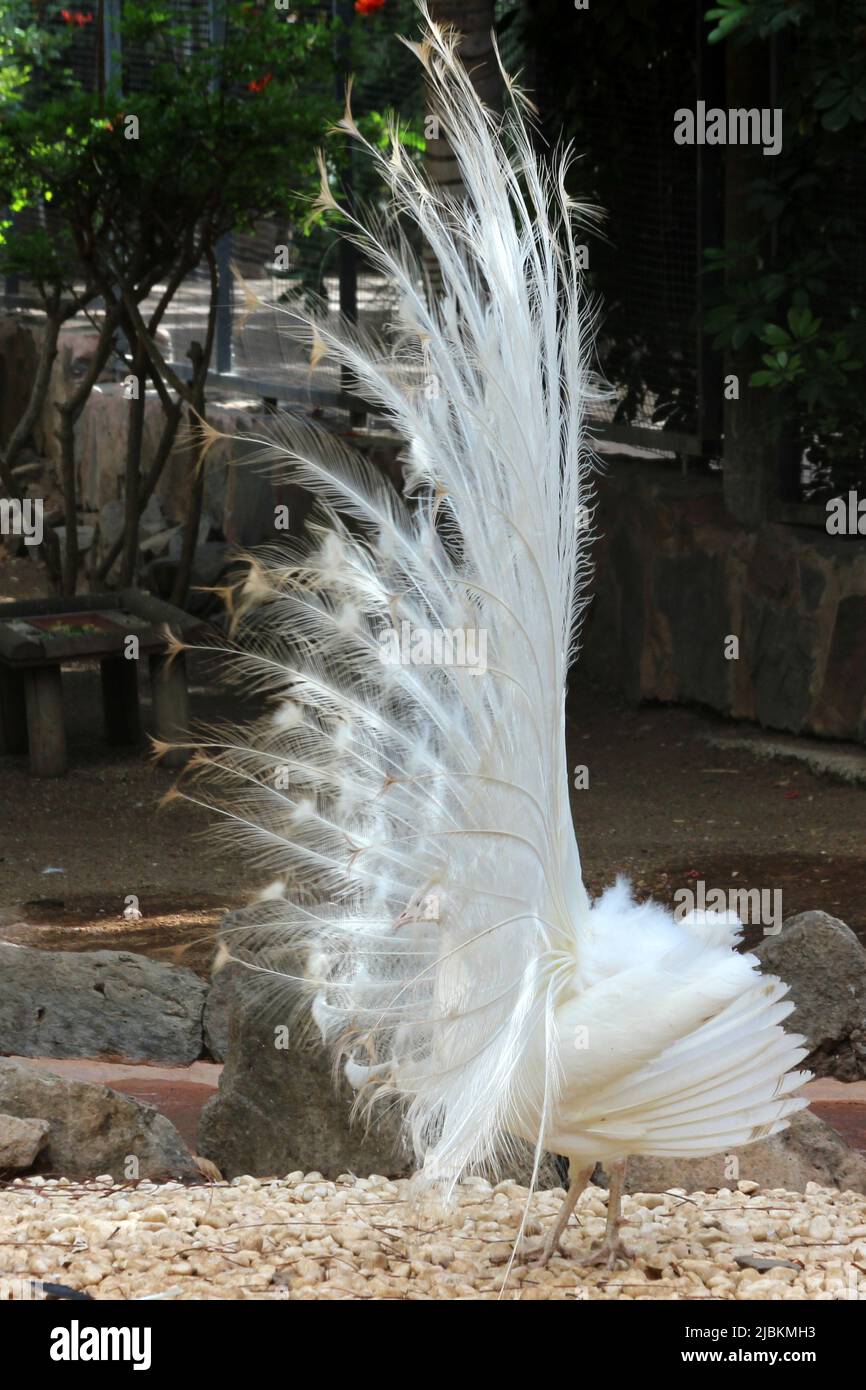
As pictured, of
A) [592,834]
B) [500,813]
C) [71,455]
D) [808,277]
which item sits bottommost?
[592,834]

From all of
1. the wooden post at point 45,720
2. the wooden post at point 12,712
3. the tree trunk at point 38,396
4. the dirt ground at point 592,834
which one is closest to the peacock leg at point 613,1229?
the dirt ground at point 592,834

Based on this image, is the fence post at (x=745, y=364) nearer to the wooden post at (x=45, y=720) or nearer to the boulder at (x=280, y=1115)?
the wooden post at (x=45, y=720)

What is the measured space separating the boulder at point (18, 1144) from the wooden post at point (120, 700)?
17.0 ft

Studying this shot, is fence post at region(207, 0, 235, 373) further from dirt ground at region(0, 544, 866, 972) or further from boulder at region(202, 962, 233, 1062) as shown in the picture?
boulder at region(202, 962, 233, 1062)

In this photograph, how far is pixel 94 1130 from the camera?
4094 mm

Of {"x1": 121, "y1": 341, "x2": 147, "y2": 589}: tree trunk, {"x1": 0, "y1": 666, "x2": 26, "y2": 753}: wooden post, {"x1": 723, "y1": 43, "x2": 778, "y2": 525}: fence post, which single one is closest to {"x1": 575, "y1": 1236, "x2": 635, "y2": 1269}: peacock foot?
{"x1": 723, "y1": 43, "x2": 778, "y2": 525}: fence post

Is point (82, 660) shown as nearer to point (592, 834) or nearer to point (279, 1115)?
Answer: point (592, 834)

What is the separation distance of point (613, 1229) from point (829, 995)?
5.57ft

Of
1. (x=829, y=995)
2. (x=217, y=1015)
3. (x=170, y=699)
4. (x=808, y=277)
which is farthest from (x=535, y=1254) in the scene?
(x=808, y=277)

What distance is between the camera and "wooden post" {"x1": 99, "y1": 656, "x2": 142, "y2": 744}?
9.12 m

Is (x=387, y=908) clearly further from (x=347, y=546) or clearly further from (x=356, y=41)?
(x=356, y=41)

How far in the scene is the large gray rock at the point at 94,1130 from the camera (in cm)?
406

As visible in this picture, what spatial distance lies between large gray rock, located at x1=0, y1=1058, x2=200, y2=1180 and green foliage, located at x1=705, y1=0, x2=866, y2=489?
5225 millimetres

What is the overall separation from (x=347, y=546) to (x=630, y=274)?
22.1 feet
